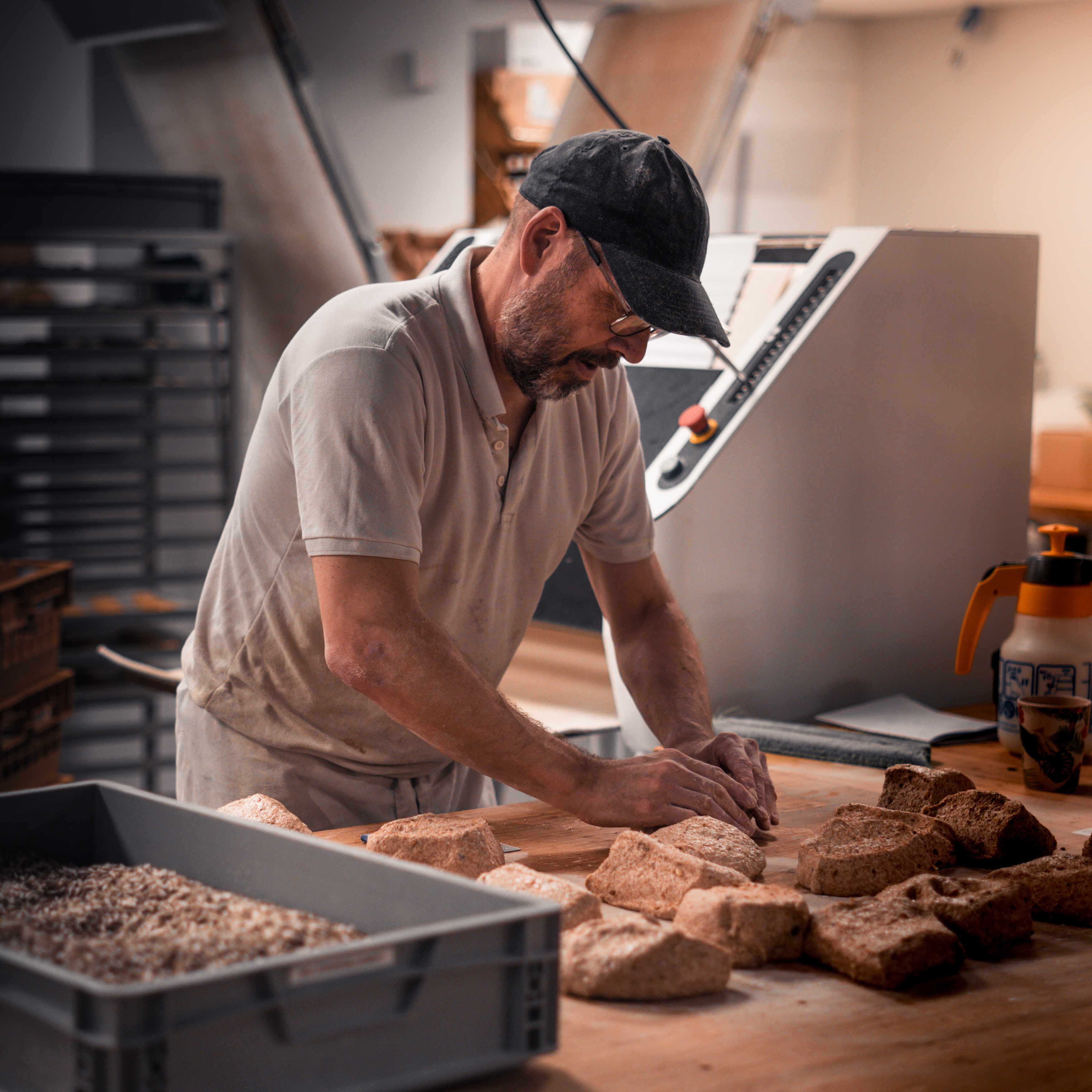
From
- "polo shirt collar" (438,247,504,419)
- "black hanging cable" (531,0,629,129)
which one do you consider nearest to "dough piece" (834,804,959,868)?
"polo shirt collar" (438,247,504,419)

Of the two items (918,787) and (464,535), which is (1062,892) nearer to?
(918,787)

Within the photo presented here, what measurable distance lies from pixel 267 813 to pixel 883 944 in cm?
57

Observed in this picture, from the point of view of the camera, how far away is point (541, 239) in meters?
1.39

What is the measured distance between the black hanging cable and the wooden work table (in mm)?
1396

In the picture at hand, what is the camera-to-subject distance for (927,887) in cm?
110

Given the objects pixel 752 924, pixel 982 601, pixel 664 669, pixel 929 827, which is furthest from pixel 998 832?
pixel 982 601

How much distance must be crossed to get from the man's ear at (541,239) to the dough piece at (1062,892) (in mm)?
747

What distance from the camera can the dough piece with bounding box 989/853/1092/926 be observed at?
1.13m

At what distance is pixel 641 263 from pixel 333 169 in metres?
3.04

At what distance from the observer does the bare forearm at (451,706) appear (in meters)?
1.29

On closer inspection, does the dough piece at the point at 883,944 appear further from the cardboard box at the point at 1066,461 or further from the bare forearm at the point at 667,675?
the cardboard box at the point at 1066,461

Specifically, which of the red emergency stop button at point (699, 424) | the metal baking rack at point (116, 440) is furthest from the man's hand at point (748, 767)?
the metal baking rack at point (116, 440)

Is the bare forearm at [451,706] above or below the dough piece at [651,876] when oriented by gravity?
above

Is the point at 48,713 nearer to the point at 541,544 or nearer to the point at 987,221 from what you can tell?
the point at 541,544
